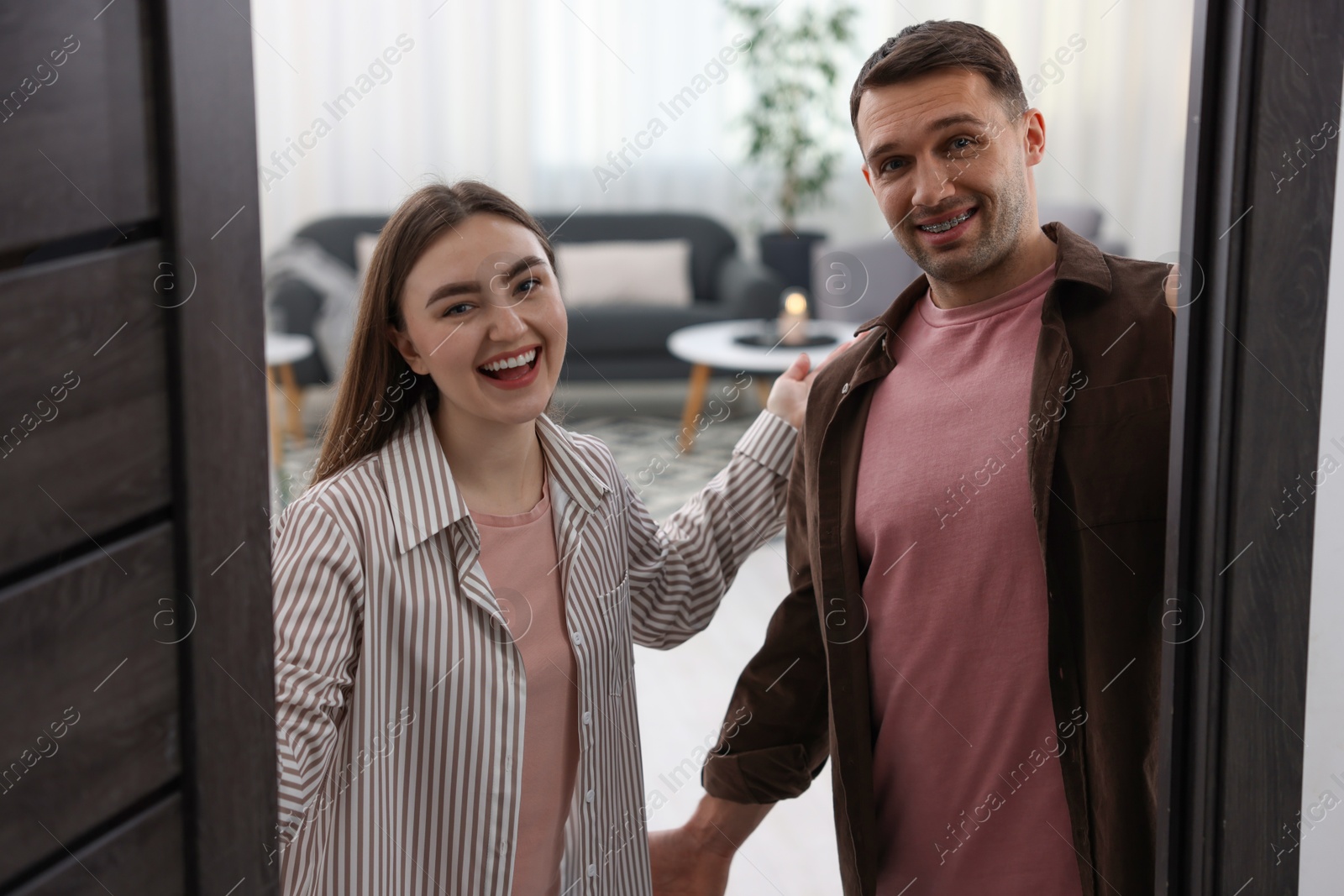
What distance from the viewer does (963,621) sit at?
1106 mm

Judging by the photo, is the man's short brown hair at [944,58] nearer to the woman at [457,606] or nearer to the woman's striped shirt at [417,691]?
the woman at [457,606]

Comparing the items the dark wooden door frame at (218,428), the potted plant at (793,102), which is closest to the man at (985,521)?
the dark wooden door frame at (218,428)

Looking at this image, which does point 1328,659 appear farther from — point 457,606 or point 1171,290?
point 457,606

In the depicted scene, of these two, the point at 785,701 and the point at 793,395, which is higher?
the point at 793,395

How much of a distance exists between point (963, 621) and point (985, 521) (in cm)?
10

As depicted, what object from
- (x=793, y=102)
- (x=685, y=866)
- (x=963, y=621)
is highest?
(x=793, y=102)

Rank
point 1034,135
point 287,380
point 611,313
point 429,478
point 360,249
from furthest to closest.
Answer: point 360,249 < point 611,313 < point 287,380 < point 1034,135 < point 429,478

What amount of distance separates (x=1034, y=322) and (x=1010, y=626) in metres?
0.29

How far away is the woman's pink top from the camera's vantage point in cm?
107

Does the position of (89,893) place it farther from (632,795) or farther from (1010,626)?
(1010,626)

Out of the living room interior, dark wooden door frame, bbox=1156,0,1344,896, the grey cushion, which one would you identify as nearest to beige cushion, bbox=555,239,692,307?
the living room interior

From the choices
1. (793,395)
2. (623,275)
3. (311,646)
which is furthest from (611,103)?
(311,646)

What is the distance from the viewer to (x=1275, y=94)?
0.65 metres

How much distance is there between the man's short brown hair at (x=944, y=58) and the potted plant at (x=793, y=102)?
4.44m
